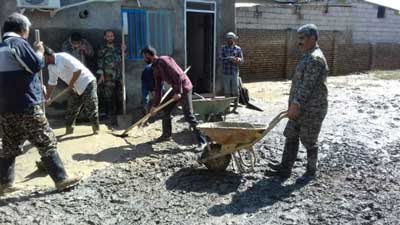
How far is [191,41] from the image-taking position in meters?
11.9

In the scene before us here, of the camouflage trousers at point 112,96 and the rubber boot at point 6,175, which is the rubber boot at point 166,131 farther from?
the rubber boot at point 6,175

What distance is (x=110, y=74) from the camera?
27.3 feet

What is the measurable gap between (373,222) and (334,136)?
3449 millimetres

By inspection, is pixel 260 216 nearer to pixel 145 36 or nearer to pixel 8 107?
pixel 8 107

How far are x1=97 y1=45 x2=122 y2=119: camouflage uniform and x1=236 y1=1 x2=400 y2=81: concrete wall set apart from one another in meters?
8.10

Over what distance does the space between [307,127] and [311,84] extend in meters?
0.54

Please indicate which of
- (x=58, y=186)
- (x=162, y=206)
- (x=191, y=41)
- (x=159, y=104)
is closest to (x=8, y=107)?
(x=58, y=186)

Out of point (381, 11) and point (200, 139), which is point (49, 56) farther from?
point (381, 11)

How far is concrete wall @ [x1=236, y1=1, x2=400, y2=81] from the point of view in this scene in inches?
636

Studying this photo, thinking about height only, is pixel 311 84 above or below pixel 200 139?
above

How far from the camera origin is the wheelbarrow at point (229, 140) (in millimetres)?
4961

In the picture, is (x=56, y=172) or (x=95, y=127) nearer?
(x=56, y=172)

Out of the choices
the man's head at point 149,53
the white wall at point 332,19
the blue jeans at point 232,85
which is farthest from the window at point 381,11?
the man's head at point 149,53

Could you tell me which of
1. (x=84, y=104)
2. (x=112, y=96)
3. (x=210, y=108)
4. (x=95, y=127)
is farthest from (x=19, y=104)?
(x=112, y=96)
